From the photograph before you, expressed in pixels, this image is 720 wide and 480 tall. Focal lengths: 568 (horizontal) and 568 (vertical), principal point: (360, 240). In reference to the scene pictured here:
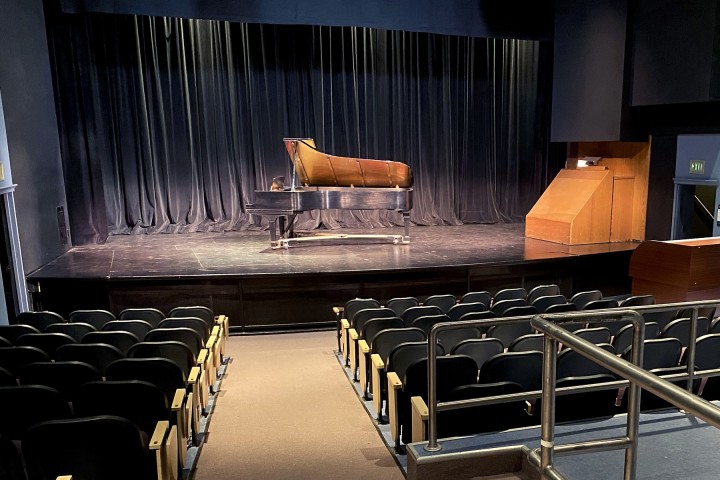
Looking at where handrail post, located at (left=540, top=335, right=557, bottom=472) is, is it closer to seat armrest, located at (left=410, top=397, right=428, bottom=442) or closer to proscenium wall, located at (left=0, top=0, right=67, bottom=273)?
seat armrest, located at (left=410, top=397, right=428, bottom=442)

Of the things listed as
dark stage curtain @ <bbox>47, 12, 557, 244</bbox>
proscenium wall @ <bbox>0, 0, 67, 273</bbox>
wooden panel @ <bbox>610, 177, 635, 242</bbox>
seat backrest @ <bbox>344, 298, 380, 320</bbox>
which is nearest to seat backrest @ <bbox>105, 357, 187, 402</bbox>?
seat backrest @ <bbox>344, 298, 380, 320</bbox>

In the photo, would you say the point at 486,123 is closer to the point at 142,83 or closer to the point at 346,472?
the point at 142,83

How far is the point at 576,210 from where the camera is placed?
920cm

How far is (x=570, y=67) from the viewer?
974 centimetres

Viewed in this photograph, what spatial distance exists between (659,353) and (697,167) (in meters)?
6.60

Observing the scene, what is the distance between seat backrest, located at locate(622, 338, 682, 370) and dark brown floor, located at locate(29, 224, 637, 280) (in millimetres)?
3822

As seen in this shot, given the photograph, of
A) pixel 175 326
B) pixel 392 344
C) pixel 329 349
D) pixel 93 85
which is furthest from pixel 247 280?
pixel 93 85

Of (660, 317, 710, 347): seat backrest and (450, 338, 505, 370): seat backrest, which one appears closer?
(450, 338, 505, 370): seat backrest

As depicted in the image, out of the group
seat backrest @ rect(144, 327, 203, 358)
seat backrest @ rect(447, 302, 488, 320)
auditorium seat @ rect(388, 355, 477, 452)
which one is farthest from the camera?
seat backrest @ rect(447, 302, 488, 320)

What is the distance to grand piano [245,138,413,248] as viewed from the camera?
834 cm

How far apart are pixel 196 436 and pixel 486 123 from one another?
35.5 feet

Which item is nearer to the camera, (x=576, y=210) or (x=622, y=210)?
(x=576, y=210)

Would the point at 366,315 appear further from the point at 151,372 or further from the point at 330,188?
the point at 330,188

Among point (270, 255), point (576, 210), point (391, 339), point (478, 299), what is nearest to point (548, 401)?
point (391, 339)
